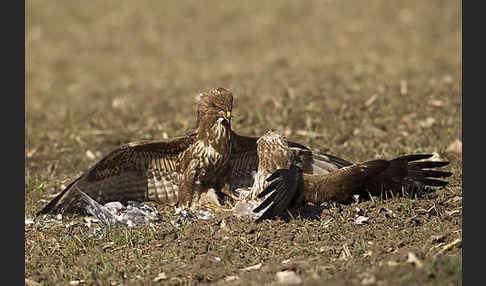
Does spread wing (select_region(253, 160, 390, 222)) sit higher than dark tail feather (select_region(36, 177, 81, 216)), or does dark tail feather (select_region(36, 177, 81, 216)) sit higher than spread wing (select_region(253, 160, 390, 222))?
spread wing (select_region(253, 160, 390, 222))

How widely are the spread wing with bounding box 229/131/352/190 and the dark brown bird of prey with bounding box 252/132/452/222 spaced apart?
1.25 feet

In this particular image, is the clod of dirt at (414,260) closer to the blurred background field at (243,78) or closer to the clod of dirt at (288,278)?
the blurred background field at (243,78)

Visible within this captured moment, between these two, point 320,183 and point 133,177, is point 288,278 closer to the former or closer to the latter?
point 320,183

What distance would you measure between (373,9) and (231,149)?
11.8 metres

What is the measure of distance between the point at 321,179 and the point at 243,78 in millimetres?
7186

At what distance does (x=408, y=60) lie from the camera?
14.0 metres

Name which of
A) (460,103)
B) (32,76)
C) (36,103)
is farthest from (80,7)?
(460,103)

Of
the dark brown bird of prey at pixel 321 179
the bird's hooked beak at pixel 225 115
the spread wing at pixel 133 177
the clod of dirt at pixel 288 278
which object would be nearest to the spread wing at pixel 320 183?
the dark brown bird of prey at pixel 321 179

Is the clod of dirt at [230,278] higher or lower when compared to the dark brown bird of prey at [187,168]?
lower

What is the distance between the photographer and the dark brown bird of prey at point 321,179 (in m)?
6.06

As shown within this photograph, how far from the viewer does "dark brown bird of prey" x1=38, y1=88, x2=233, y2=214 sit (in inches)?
276

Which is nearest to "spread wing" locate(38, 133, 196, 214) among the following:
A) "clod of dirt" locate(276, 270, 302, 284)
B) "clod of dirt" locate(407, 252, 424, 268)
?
"clod of dirt" locate(276, 270, 302, 284)

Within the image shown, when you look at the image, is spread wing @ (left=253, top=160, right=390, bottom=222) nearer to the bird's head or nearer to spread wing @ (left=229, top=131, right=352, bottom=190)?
spread wing @ (left=229, top=131, right=352, bottom=190)

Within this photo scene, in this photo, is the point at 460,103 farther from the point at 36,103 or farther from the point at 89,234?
the point at 36,103
